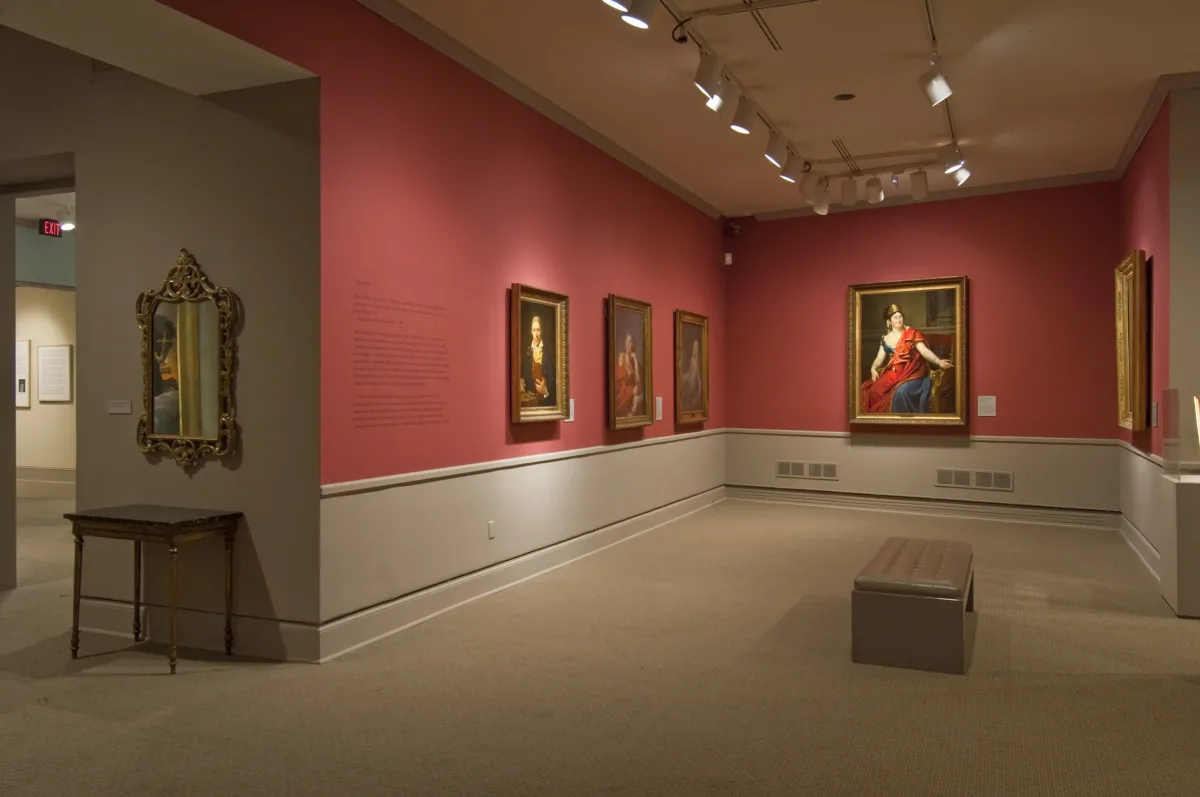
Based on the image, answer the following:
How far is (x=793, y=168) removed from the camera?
9.03 meters

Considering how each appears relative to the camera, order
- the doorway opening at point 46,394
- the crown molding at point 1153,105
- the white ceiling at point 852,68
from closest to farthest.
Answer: the white ceiling at point 852,68 → the crown molding at point 1153,105 → the doorway opening at point 46,394

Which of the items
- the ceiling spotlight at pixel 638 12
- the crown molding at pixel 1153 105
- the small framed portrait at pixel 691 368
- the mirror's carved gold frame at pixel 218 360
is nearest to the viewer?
the ceiling spotlight at pixel 638 12

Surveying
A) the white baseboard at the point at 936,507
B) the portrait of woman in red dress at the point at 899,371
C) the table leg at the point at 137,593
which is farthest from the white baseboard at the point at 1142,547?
the table leg at the point at 137,593

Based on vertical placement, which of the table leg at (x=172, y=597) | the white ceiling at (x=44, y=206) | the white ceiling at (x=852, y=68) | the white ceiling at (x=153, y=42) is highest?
the white ceiling at (x=852, y=68)

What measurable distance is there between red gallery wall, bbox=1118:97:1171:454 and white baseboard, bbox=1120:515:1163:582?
83 cm

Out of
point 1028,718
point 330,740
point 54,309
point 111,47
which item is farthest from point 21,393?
point 1028,718

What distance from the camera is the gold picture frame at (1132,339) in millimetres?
7559

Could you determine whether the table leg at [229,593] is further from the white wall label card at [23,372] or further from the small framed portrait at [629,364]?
the white wall label card at [23,372]

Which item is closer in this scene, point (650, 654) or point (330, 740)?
point (330, 740)

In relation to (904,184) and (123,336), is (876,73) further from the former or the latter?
(123,336)

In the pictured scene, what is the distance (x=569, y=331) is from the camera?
25.7ft

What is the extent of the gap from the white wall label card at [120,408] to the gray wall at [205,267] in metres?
0.05

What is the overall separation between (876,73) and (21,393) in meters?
13.9

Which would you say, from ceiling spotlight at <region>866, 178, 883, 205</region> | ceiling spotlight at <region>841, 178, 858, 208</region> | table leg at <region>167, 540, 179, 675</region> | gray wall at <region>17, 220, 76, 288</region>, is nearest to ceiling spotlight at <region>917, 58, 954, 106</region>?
ceiling spotlight at <region>841, 178, 858, 208</region>
